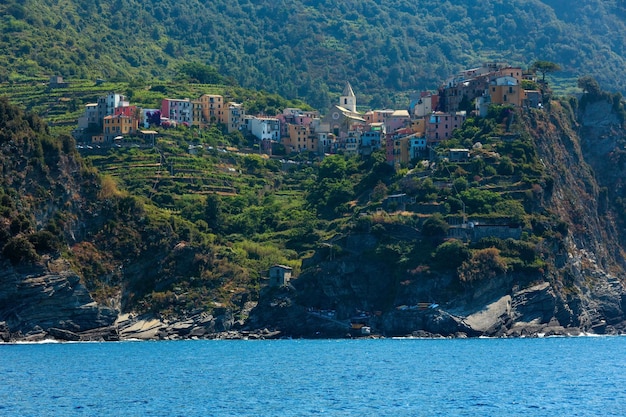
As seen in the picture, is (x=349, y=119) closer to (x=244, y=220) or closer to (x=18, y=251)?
(x=244, y=220)

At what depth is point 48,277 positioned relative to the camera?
9519cm

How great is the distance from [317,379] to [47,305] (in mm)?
33215

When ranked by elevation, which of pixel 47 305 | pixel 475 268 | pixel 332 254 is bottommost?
pixel 47 305

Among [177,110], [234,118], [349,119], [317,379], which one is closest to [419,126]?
[349,119]

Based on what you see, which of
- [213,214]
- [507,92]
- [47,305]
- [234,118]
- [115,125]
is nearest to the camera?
[47,305]

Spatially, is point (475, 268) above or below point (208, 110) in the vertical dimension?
below

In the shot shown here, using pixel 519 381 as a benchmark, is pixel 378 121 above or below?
above

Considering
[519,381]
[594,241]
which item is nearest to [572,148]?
[594,241]

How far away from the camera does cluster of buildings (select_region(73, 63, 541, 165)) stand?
402 feet

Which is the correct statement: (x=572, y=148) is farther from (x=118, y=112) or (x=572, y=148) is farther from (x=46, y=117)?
(x=46, y=117)

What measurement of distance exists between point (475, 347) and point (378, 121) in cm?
5769

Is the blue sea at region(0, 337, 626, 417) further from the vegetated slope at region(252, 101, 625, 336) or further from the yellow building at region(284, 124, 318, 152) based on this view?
the yellow building at region(284, 124, 318, 152)

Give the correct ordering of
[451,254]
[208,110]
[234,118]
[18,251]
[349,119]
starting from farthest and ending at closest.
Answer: [349,119]
[208,110]
[234,118]
[451,254]
[18,251]

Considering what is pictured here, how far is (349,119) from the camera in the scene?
14862 centimetres
